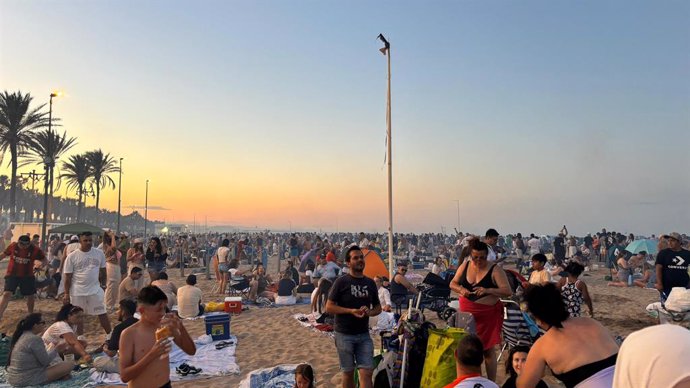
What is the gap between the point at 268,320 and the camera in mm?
10844

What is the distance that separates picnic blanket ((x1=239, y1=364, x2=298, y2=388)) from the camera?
6062mm

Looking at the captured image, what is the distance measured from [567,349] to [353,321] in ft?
7.73

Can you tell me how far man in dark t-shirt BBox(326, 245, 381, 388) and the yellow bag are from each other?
0.65 meters

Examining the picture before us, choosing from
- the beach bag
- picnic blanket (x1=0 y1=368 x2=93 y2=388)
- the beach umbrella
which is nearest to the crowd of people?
picnic blanket (x1=0 y1=368 x2=93 y2=388)

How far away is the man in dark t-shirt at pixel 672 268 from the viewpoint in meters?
8.02

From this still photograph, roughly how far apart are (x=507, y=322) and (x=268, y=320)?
6466 millimetres

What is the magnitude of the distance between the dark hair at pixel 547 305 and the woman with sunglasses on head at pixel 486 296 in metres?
2.07

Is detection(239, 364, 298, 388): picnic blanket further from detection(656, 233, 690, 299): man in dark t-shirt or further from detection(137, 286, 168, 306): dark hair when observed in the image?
detection(656, 233, 690, 299): man in dark t-shirt

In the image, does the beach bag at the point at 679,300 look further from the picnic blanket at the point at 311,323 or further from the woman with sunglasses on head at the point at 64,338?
the woman with sunglasses on head at the point at 64,338

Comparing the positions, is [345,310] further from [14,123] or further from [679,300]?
[14,123]

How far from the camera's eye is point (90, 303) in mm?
8195

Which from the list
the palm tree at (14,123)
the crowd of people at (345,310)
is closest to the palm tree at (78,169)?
the palm tree at (14,123)

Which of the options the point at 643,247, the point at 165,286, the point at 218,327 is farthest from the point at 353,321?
the point at 643,247

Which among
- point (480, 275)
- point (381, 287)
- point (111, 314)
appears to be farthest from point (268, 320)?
point (480, 275)
